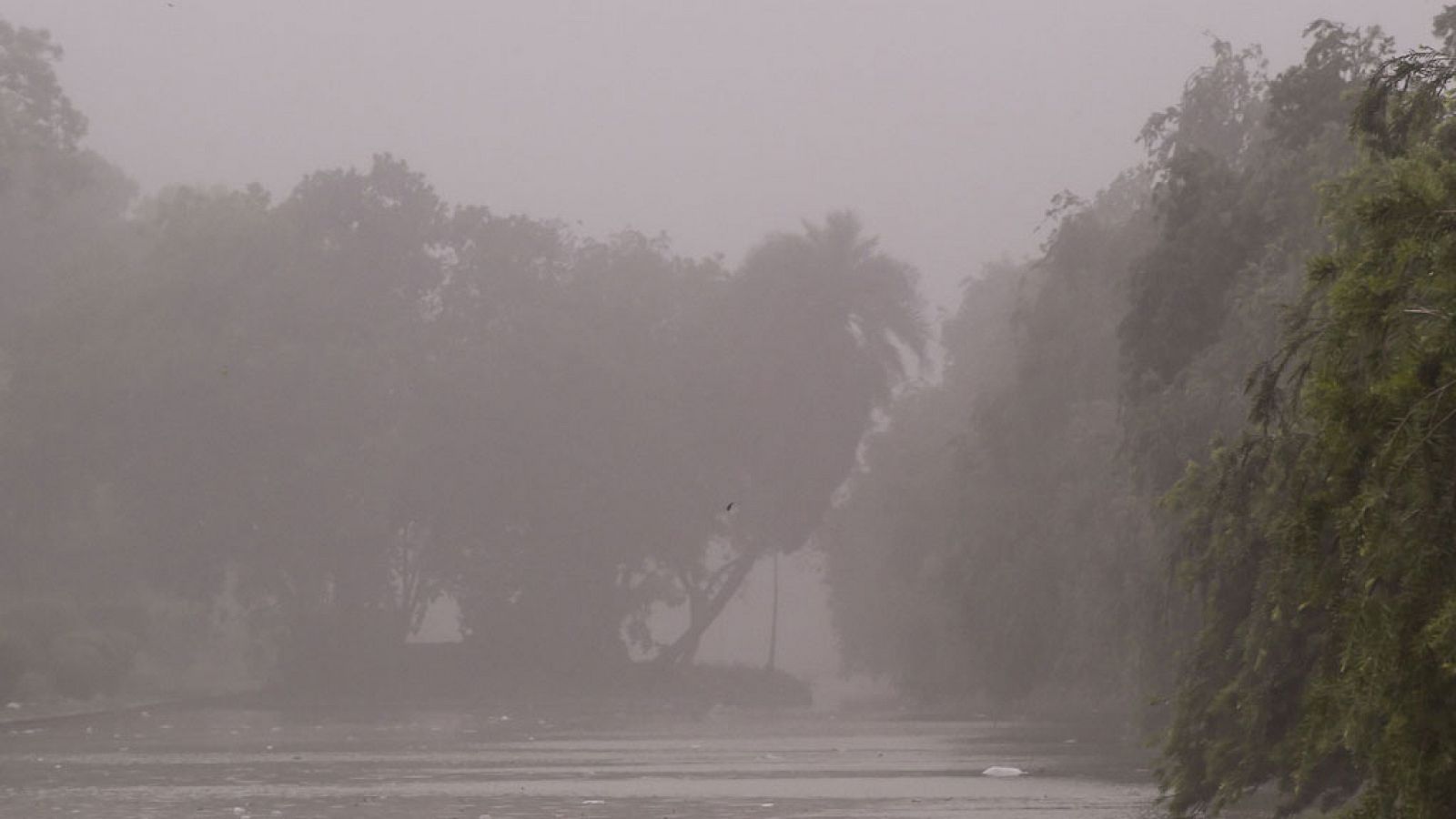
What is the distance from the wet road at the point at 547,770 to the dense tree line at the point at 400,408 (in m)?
18.8

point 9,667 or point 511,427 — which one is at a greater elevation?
point 511,427

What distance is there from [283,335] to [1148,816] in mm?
53051

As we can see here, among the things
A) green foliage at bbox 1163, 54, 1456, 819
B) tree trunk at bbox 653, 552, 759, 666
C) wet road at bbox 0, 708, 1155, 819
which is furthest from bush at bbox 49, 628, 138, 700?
green foliage at bbox 1163, 54, 1456, 819

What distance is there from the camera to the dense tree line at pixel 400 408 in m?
69.7

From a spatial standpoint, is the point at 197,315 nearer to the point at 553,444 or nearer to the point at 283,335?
the point at 283,335

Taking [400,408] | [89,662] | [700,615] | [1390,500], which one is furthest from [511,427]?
[1390,500]

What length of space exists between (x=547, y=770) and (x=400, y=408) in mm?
43233

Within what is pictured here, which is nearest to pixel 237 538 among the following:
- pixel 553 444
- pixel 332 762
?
pixel 553 444

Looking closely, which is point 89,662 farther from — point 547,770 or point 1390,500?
point 1390,500

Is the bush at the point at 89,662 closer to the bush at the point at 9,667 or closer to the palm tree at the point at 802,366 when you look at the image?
the bush at the point at 9,667

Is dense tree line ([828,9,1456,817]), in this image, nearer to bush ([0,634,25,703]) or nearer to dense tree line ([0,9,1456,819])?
dense tree line ([0,9,1456,819])

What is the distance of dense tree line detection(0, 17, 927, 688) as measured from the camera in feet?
229

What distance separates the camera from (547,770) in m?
33.2

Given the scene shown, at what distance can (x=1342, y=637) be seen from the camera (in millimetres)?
10625
